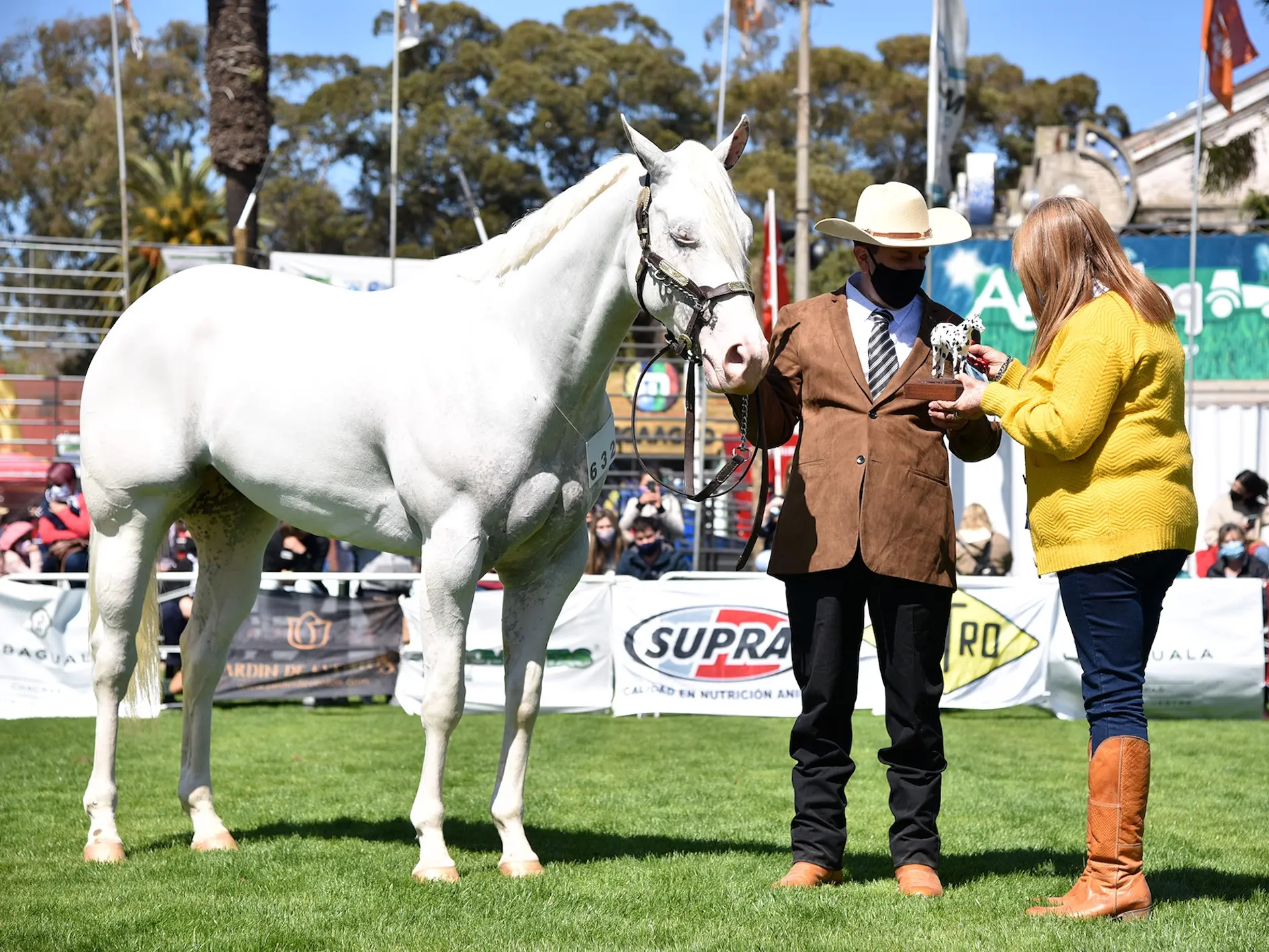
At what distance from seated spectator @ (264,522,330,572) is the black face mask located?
824 cm

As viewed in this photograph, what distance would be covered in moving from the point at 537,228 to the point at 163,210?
42555 mm

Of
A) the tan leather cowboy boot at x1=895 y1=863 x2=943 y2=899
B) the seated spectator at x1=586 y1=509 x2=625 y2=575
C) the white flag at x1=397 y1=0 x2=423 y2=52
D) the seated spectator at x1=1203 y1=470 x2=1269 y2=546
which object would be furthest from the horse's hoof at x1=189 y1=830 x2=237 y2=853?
the white flag at x1=397 y1=0 x2=423 y2=52

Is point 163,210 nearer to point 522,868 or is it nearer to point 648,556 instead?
point 648,556

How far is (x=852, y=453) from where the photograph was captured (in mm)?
4434

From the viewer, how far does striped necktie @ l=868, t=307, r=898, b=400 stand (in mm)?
4488

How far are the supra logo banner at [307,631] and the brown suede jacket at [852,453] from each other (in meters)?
7.36

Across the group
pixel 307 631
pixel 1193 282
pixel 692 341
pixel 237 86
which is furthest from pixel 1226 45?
pixel 692 341

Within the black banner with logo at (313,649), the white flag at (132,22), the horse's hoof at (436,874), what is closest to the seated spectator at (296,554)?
the black banner with logo at (313,649)

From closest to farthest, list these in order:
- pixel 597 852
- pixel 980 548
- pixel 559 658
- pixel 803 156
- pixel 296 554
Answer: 1. pixel 597 852
2. pixel 559 658
3. pixel 296 554
4. pixel 980 548
5. pixel 803 156

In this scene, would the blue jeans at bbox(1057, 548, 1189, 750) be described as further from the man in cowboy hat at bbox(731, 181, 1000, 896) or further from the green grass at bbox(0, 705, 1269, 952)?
the green grass at bbox(0, 705, 1269, 952)

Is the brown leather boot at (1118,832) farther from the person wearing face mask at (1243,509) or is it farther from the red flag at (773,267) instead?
the red flag at (773,267)

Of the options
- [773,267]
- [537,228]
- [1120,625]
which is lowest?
[1120,625]

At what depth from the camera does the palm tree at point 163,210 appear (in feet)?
140

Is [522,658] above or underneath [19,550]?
above
